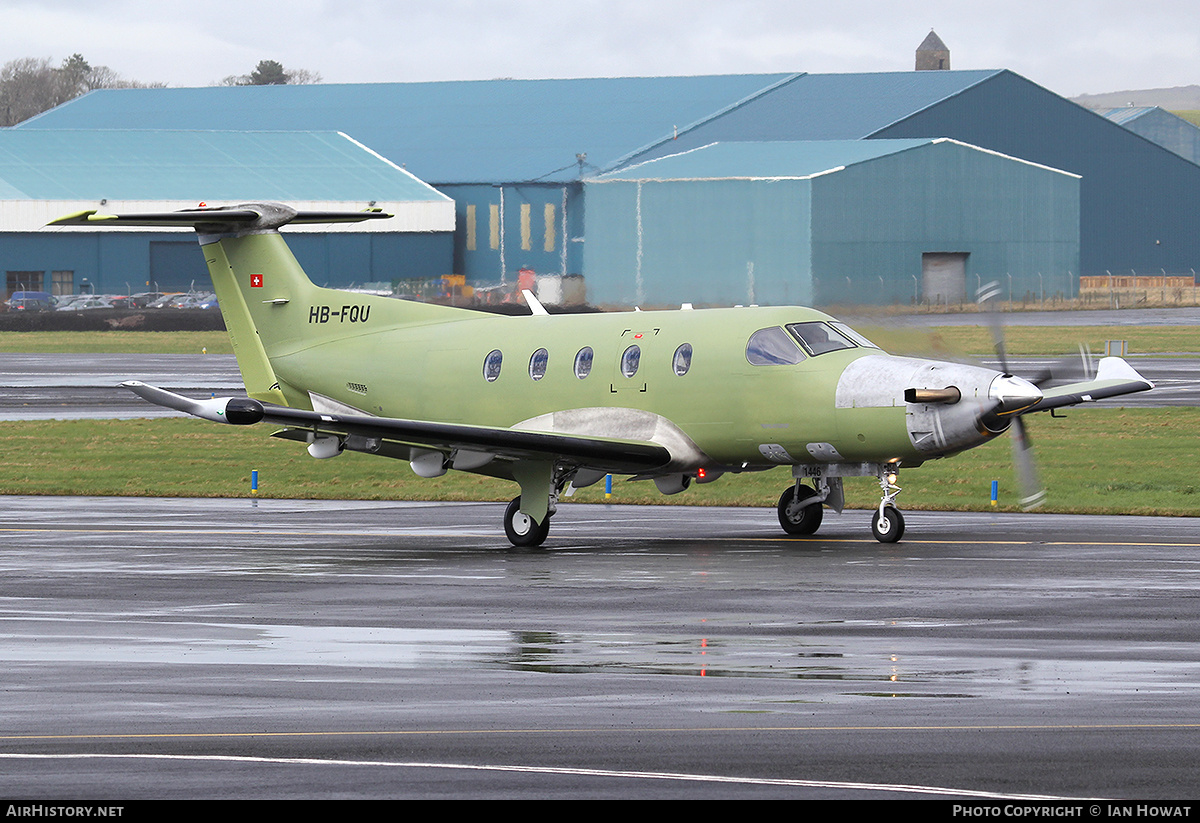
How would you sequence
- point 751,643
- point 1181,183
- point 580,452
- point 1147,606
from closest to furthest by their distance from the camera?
point 751,643 → point 1147,606 → point 580,452 → point 1181,183

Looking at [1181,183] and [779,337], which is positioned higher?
[1181,183]

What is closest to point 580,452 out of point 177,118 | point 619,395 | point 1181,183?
point 619,395

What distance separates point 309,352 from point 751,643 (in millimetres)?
13988

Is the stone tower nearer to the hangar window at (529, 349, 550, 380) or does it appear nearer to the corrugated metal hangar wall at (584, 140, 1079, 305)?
the corrugated metal hangar wall at (584, 140, 1079, 305)

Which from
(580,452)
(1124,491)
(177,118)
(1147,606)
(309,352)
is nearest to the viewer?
(1147,606)

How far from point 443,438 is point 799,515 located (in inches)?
206

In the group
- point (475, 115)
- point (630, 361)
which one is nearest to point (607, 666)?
point (630, 361)

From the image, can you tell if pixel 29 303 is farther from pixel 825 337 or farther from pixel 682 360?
pixel 825 337

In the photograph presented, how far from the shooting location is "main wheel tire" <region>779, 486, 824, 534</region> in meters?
24.0

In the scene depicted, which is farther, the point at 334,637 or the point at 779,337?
the point at 779,337

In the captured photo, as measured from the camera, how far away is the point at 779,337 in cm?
2297

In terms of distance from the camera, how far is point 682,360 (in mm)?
23422

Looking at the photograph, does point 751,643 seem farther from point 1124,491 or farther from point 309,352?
point 1124,491

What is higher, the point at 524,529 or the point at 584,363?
the point at 584,363
